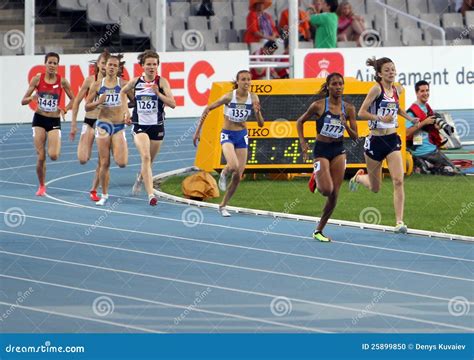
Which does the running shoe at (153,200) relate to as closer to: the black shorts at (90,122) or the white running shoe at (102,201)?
the white running shoe at (102,201)

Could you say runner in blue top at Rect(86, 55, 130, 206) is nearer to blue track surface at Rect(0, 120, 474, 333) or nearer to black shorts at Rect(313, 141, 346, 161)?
blue track surface at Rect(0, 120, 474, 333)

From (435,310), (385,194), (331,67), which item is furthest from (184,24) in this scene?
(435,310)

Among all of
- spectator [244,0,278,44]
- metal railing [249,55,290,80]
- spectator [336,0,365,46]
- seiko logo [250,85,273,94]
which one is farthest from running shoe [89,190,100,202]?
spectator [336,0,365,46]

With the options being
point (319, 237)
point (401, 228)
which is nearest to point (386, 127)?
point (401, 228)

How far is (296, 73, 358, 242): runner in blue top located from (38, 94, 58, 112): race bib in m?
4.93

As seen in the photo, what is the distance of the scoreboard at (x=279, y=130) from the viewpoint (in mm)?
20797

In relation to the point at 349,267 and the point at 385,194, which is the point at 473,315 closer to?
the point at 349,267

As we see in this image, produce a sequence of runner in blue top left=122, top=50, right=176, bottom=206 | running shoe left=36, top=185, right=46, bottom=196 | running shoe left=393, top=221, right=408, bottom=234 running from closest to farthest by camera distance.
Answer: running shoe left=393, top=221, right=408, bottom=234
runner in blue top left=122, top=50, right=176, bottom=206
running shoe left=36, top=185, right=46, bottom=196

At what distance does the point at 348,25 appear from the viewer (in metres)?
33.5

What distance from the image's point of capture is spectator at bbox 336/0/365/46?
33375 mm

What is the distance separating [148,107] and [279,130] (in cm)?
308

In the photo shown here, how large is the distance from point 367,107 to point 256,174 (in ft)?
19.3

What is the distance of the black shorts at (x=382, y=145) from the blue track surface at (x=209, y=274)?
2.94 feet

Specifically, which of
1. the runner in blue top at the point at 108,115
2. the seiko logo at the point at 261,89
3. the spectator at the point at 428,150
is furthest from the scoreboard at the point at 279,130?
the runner in blue top at the point at 108,115
